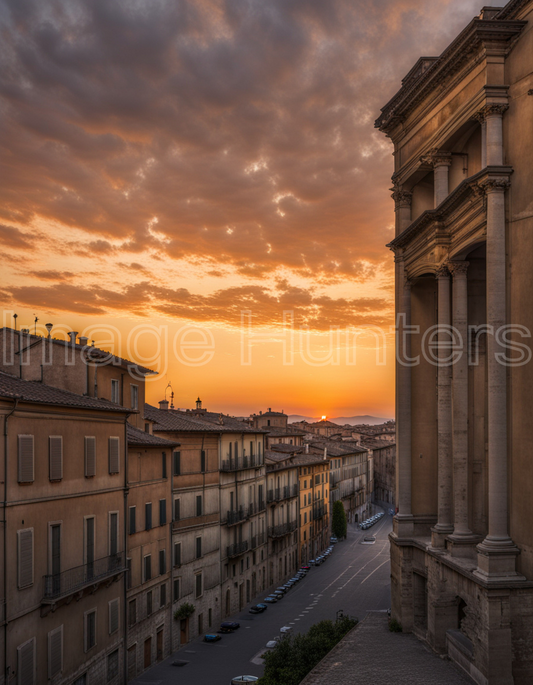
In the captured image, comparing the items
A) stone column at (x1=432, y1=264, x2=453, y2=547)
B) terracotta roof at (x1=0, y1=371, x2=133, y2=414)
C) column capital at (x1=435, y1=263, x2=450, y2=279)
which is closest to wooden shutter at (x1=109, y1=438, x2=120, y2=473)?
terracotta roof at (x1=0, y1=371, x2=133, y2=414)

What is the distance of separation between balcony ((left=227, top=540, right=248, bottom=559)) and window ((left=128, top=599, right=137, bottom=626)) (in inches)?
597

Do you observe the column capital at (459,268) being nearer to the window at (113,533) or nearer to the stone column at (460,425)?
the stone column at (460,425)

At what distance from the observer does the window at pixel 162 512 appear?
36.0 m

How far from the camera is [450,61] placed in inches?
931

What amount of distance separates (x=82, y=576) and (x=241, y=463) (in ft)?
84.2

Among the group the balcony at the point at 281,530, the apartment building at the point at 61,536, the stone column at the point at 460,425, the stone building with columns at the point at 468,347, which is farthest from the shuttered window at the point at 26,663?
the balcony at the point at 281,530

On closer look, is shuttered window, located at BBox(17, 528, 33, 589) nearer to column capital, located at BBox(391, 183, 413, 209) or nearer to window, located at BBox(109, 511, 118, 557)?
window, located at BBox(109, 511, 118, 557)

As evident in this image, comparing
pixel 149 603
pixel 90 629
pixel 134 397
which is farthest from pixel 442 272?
pixel 149 603

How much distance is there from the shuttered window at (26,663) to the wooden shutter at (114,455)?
7967mm

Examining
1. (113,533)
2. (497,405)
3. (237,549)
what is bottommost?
(237,549)

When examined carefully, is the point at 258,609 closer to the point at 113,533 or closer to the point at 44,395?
the point at 113,533

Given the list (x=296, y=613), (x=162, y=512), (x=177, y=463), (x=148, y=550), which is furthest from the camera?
(x=296, y=613)

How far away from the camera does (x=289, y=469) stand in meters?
65.9

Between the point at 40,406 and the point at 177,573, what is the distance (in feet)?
63.9
